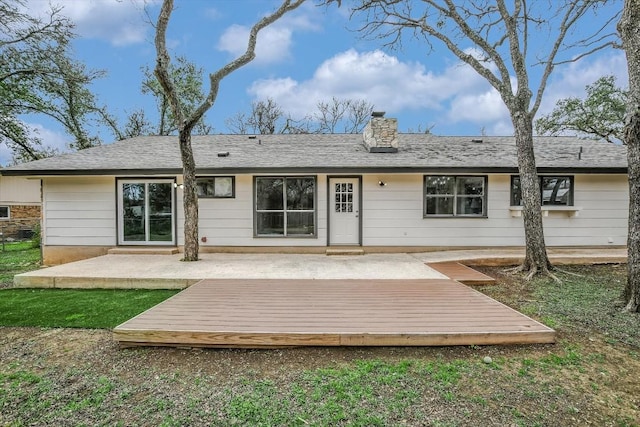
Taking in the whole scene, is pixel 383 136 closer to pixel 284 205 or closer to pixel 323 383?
pixel 284 205

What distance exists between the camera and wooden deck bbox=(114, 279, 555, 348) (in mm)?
3105

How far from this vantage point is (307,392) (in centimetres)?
245

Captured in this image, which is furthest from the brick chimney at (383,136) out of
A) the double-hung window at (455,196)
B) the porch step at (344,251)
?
the porch step at (344,251)

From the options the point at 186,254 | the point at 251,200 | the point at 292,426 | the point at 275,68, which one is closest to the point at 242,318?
the point at 292,426

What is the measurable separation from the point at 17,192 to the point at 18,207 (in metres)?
0.78

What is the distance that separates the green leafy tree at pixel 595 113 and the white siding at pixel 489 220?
41.0 feet

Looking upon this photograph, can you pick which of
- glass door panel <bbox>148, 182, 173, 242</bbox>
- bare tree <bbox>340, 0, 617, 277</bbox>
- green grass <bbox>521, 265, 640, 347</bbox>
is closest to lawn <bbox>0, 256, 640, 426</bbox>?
green grass <bbox>521, 265, 640, 347</bbox>

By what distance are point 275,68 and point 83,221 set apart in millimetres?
14068

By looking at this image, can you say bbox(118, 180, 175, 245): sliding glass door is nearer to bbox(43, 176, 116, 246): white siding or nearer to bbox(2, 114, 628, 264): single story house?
bbox(2, 114, 628, 264): single story house

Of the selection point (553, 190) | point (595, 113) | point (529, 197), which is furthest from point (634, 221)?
point (595, 113)

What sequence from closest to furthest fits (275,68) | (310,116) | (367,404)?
(367,404)
(275,68)
(310,116)

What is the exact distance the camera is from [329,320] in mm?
3449

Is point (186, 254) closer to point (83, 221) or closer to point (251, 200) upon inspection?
point (251, 200)

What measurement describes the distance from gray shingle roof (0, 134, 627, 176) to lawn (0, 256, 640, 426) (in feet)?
14.8
